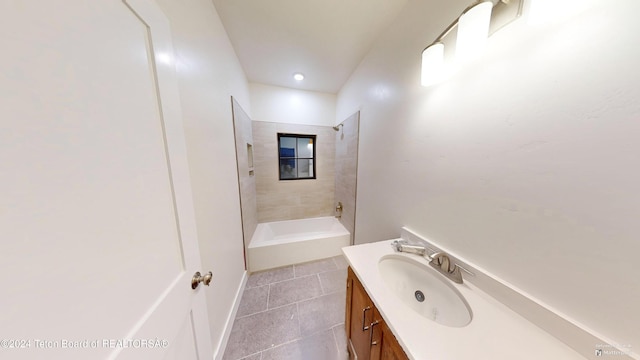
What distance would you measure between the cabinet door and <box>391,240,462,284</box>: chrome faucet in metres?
0.36

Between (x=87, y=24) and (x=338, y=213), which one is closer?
(x=87, y=24)

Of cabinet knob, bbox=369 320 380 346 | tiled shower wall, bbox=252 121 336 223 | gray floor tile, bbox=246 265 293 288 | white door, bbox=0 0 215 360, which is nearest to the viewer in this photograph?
white door, bbox=0 0 215 360

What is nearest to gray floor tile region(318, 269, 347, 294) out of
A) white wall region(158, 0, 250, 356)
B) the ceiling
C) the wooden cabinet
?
the wooden cabinet

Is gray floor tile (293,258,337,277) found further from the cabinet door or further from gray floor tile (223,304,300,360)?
the cabinet door

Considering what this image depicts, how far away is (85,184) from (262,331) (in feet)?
5.24

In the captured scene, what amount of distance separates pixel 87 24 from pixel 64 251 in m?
0.48

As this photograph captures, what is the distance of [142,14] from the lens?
1.74 ft

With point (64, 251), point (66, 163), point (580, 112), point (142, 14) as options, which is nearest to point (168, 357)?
point (64, 251)

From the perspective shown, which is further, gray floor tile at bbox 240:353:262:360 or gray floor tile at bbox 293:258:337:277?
gray floor tile at bbox 293:258:337:277

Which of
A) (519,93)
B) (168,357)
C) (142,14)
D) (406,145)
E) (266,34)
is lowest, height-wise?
(168,357)

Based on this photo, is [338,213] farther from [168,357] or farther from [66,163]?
[66,163]

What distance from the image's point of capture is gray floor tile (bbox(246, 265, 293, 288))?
188cm

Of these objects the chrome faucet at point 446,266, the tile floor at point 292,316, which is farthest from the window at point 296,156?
the chrome faucet at point 446,266

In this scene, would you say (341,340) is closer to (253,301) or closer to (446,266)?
(253,301)
